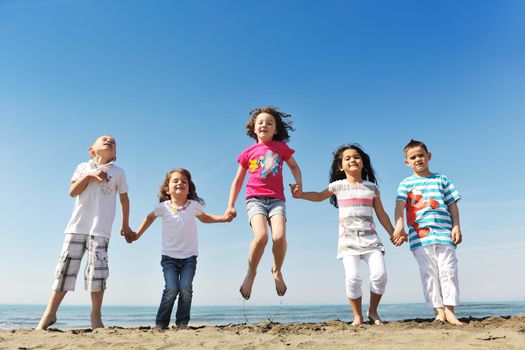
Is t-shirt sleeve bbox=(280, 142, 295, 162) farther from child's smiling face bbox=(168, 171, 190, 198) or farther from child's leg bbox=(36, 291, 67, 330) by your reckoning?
child's leg bbox=(36, 291, 67, 330)

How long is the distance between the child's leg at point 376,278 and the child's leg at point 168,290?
8.02 feet

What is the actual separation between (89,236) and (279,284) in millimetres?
2504

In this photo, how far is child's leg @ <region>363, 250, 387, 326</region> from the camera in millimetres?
5246

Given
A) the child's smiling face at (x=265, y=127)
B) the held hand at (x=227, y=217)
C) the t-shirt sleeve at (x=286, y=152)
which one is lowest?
the held hand at (x=227, y=217)

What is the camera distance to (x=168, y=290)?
5594 millimetres

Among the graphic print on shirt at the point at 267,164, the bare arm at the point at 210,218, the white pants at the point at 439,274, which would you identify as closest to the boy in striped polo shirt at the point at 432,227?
the white pants at the point at 439,274

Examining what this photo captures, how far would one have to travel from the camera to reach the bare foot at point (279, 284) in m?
5.64

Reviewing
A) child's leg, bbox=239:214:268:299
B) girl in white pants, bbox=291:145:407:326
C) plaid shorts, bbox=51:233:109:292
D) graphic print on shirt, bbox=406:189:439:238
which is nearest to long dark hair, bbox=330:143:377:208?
girl in white pants, bbox=291:145:407:326

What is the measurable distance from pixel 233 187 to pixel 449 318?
3.22 meters

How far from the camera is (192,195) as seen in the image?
253 inches

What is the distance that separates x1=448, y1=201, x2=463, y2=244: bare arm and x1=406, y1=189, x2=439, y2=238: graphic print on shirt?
25 centimetres

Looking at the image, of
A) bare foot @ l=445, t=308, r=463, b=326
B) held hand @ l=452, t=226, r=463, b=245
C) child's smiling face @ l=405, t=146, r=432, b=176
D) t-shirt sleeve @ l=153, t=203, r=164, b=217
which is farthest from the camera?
t-shirt sleeve @ l=153, t=203, r=164, b=217

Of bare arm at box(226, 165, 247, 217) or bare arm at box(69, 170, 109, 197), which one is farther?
bare arm at box(226, 165, 247, 217)

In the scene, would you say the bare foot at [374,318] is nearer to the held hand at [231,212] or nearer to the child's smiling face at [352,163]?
the child's smiling face at [352,163]
